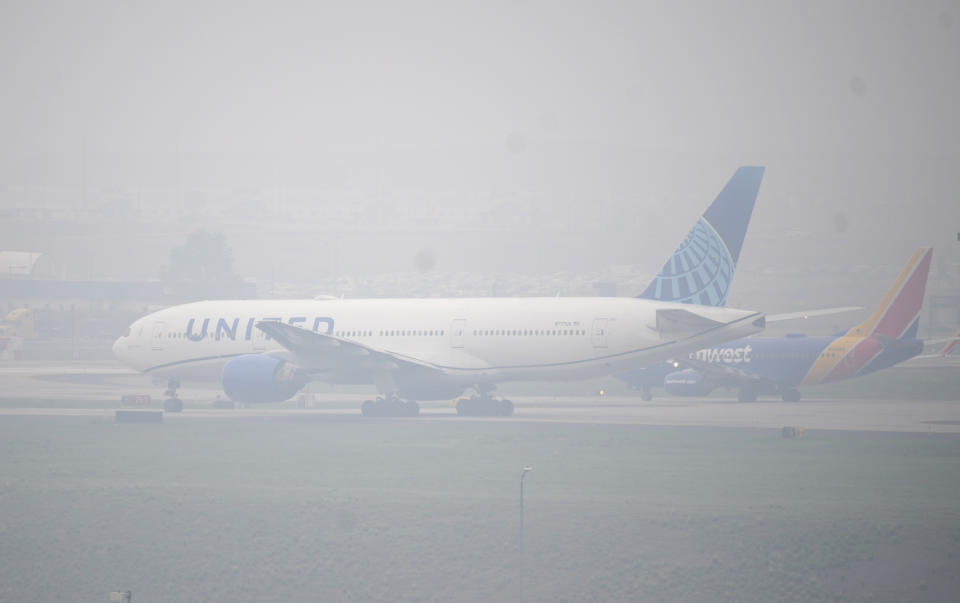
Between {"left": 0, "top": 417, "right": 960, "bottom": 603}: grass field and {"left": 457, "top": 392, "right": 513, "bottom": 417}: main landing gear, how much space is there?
12003 mm

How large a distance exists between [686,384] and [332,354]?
825 inches

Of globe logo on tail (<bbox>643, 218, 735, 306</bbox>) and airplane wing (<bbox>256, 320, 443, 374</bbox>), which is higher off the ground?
globe logo on tail (<bbox>643, 218, 735, 306</bbox>)

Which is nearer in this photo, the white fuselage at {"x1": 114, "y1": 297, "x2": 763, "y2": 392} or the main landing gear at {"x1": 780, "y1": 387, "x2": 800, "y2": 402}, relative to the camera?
the white fuselage at {"x1": 114, "y1": 297, "x2": 763, "y2": 392}

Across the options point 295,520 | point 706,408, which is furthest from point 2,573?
point 706,408

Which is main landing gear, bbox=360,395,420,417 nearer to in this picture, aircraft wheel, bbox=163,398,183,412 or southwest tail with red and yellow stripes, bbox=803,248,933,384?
aircraft wheel, bbox=163,398,183,412

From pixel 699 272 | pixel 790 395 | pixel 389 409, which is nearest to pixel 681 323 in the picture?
pixel 699 272

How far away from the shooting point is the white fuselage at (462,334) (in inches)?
1731

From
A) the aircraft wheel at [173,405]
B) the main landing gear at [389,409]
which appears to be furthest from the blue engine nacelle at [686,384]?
the aircraft wheel at [173,405]

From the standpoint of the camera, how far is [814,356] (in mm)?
55938

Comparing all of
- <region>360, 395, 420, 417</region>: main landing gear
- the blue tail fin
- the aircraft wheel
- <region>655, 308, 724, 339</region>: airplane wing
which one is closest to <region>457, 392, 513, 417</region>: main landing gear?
<region>360, 395, 420, 417</region>: main landing gear

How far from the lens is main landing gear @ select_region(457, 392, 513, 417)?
1884 inches

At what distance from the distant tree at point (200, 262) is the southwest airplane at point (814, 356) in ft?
360

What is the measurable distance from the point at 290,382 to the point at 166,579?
18.9m

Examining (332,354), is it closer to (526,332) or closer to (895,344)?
(526,332)
